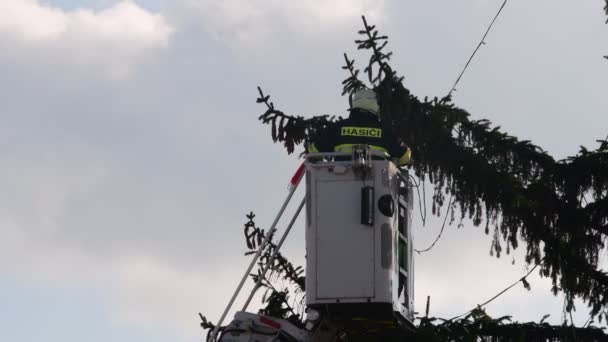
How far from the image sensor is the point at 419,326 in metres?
14.4

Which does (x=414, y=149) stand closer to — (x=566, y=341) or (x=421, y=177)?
(x=421, y=177)

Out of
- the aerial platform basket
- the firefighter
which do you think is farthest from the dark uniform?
the aerial platform basket

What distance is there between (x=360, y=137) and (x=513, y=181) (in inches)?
123

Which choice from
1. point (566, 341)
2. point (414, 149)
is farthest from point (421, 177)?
point (566, 341)

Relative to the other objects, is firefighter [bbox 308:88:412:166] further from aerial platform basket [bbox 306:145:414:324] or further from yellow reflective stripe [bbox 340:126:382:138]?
aerial platform basket [bbox 306:145:414:324]

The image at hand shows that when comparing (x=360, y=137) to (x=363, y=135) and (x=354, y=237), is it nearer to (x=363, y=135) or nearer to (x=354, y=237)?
(x=363, y=135)

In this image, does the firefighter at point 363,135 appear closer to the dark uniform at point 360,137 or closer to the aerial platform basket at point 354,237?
the dark uniform at point 360,137

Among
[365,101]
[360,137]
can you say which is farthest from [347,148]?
[365,101]

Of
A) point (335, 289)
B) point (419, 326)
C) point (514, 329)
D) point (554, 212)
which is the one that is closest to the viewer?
point (335, 289)

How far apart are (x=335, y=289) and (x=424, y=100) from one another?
4194 millimetres

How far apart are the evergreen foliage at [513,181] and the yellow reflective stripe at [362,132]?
2631 mm

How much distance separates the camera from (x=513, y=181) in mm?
16688

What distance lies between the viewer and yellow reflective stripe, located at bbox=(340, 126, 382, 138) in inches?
558

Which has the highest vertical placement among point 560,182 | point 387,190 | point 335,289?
point 560,182
